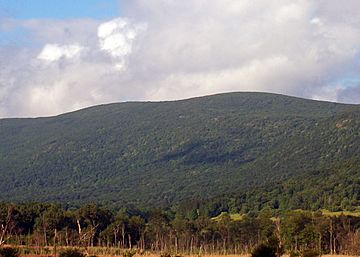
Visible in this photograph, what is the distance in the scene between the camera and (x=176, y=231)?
4456 inches

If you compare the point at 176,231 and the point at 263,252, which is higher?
the point at 263,252

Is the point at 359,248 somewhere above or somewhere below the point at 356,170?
below

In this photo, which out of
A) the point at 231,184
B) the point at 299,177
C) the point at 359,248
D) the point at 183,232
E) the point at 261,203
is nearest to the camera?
the point at 359,248

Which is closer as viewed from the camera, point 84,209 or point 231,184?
point 84,209

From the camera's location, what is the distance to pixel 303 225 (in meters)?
102

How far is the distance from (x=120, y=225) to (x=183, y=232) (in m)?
12.8

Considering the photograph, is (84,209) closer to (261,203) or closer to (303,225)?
(303,225)

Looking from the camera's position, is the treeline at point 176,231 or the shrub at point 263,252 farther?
the treeline at point 176,231

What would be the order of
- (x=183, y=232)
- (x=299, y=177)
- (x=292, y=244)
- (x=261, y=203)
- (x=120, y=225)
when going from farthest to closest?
(x=299, y=177), (x=261, y=203), (x=183, y=232), (x=120, y=225), (x=292, y=244)

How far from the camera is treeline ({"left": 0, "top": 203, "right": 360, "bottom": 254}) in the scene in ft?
320

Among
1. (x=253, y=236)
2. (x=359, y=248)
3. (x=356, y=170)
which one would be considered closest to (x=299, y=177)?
(x=356, y=170)

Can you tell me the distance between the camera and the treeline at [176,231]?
320 feet

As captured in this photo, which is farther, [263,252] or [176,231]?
[176,231]

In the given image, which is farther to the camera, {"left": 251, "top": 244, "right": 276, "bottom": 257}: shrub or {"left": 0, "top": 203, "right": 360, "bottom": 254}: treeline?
{"left": 0, "top": 203, "right": 360, "bottom": 254}: treeline
